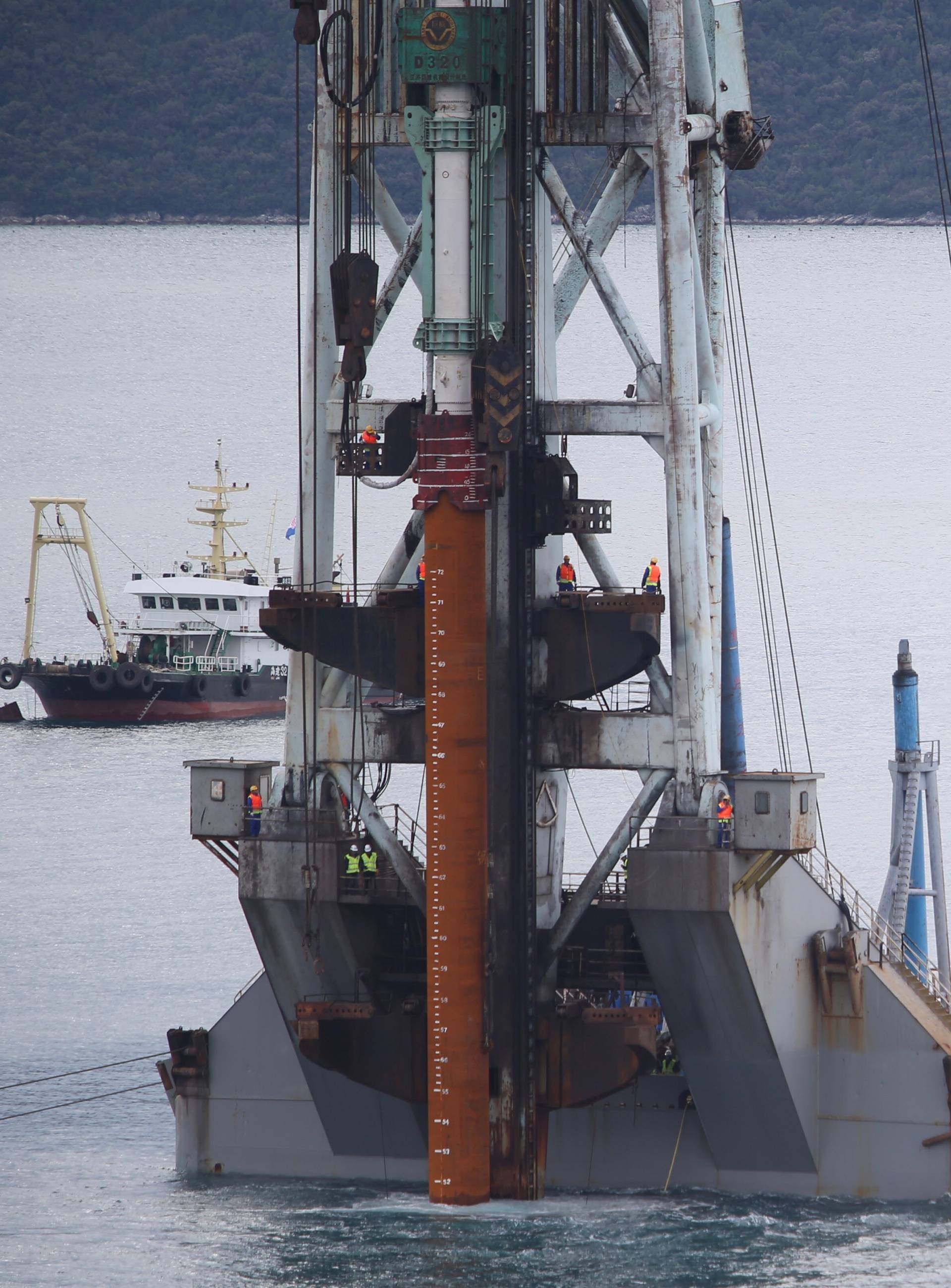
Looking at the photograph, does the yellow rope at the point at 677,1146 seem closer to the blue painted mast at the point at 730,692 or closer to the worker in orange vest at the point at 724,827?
the worker in orange vest at the point at 724,827

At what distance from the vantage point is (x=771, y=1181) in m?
30.3

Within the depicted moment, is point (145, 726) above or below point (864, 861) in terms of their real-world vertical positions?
above

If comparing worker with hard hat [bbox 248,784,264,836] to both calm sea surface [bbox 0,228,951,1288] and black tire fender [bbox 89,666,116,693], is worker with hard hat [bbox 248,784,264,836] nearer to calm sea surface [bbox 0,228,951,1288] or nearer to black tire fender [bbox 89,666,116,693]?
calm sea surface [bbox 0,228,951,1288]

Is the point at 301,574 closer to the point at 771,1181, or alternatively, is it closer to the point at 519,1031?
the point at 519,1031

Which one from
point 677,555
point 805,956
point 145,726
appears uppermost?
point 145,726

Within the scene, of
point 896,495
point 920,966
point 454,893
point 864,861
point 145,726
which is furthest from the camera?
point 896,495

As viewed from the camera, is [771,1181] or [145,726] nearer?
[771,1181]

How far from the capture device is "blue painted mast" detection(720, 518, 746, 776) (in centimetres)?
3547

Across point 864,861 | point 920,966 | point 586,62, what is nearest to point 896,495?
point 864,861

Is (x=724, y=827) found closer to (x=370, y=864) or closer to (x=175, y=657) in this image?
(x=370, y=864)

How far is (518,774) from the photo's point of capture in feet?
96.9

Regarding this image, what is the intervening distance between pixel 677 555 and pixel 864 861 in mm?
29971

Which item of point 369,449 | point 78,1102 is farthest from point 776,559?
point 369,449

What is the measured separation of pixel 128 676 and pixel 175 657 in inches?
190
